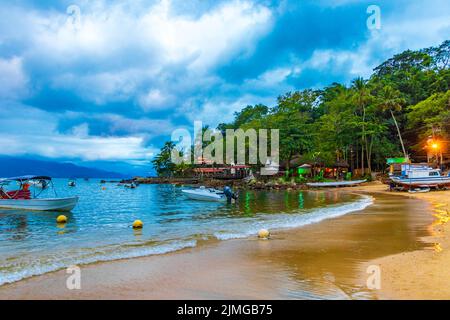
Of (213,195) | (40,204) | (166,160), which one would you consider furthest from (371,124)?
(166,160)

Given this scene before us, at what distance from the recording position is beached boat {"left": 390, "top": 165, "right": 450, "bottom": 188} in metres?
37.6

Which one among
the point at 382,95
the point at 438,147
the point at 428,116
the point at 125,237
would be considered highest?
the point at 382,95

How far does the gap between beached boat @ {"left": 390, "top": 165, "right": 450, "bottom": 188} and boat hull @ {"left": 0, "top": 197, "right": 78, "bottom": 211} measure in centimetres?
3534

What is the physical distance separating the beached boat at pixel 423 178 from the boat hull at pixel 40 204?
3534cm

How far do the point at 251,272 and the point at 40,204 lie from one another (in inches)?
927

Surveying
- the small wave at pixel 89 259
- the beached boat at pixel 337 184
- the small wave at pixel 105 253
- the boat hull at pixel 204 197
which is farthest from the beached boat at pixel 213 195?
the beached boat at pixel 337 184

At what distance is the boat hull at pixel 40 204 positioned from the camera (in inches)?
1046

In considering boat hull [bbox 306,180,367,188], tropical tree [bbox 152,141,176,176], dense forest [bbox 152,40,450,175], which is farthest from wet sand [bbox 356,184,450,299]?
tropical tree [bbox 152,141,176,176]

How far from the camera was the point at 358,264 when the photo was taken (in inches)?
361

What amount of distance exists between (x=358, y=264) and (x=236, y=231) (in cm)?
731

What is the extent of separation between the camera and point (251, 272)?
8703 mm

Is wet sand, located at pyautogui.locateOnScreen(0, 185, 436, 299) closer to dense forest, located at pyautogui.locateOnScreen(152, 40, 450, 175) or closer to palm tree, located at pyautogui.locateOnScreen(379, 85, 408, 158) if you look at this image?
dense forest, located at pyautogui.locateOnScreen(152, 40, 450, 175)

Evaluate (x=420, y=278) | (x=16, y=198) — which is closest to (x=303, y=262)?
(x=420, y=278)
